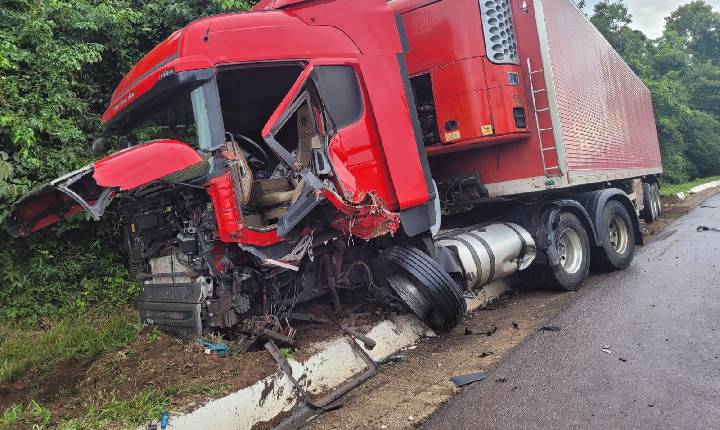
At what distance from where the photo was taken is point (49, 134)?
18.7 ft

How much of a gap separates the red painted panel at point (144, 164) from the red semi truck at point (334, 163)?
0.01 m

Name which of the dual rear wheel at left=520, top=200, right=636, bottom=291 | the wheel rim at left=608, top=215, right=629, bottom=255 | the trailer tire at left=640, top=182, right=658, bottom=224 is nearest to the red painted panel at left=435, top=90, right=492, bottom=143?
the dual rear wheel at left=520, top=200, right=636, bottom=291

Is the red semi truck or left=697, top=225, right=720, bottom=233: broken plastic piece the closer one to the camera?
the red semi truck

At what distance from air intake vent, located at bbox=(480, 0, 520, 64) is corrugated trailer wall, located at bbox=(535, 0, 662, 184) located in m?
0.34

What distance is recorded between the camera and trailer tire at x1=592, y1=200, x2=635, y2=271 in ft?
23.8

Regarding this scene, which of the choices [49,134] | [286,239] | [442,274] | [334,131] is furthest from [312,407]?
[49,134]

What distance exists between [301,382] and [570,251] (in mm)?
4544

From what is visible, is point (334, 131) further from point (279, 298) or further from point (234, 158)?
point (279, 298)

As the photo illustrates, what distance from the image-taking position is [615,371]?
3.67 m

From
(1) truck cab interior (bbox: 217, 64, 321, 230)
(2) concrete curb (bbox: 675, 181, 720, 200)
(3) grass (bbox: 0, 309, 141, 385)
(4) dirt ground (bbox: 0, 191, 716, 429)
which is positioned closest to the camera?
(4) dirt ground (bbox: 0, 191, 716, 429)

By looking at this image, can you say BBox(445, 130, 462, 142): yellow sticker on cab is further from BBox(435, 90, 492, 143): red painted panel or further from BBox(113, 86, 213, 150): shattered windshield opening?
BBox(113, 86, 213, 150): shattered windshield opening

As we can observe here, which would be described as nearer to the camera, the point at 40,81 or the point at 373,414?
the point at 373,414

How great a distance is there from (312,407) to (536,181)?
3.68m

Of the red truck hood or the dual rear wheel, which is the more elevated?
the red truck hood
